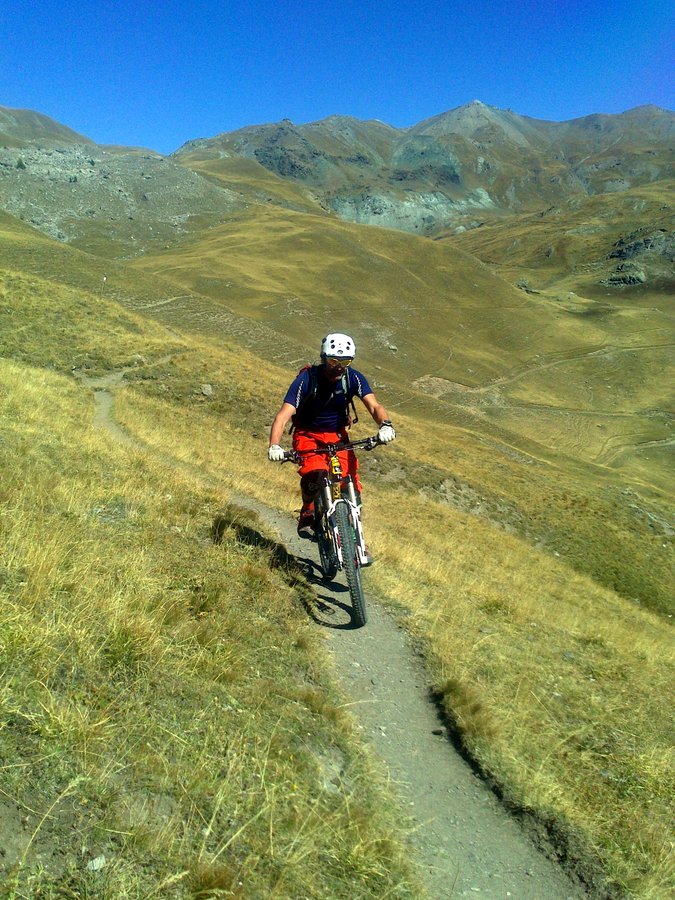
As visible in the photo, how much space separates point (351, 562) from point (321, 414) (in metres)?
1.95

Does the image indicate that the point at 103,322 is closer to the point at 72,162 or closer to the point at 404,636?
the point at 404,636

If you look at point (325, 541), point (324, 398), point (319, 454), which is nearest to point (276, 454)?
point (319, 454)

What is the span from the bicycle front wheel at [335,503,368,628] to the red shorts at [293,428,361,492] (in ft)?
1.79

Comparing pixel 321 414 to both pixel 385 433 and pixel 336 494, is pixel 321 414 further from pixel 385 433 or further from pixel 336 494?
pixel 336 494

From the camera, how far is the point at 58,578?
443 cm

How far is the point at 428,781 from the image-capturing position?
4395 mm

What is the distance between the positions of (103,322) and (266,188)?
183m

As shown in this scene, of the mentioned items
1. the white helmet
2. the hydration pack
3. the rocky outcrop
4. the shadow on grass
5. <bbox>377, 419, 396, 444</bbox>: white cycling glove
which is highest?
the rocky outcrop

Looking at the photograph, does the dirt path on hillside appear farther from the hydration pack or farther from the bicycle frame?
the hydration pack

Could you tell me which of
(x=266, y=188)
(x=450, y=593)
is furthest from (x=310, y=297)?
(x=266, y=188)

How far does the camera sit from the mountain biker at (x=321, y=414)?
7.05 meters

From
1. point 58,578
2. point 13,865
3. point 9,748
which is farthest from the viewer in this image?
point 58,578

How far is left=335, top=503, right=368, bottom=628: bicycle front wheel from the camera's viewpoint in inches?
262

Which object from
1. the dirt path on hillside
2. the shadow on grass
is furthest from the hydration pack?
the dirt path on hillside
